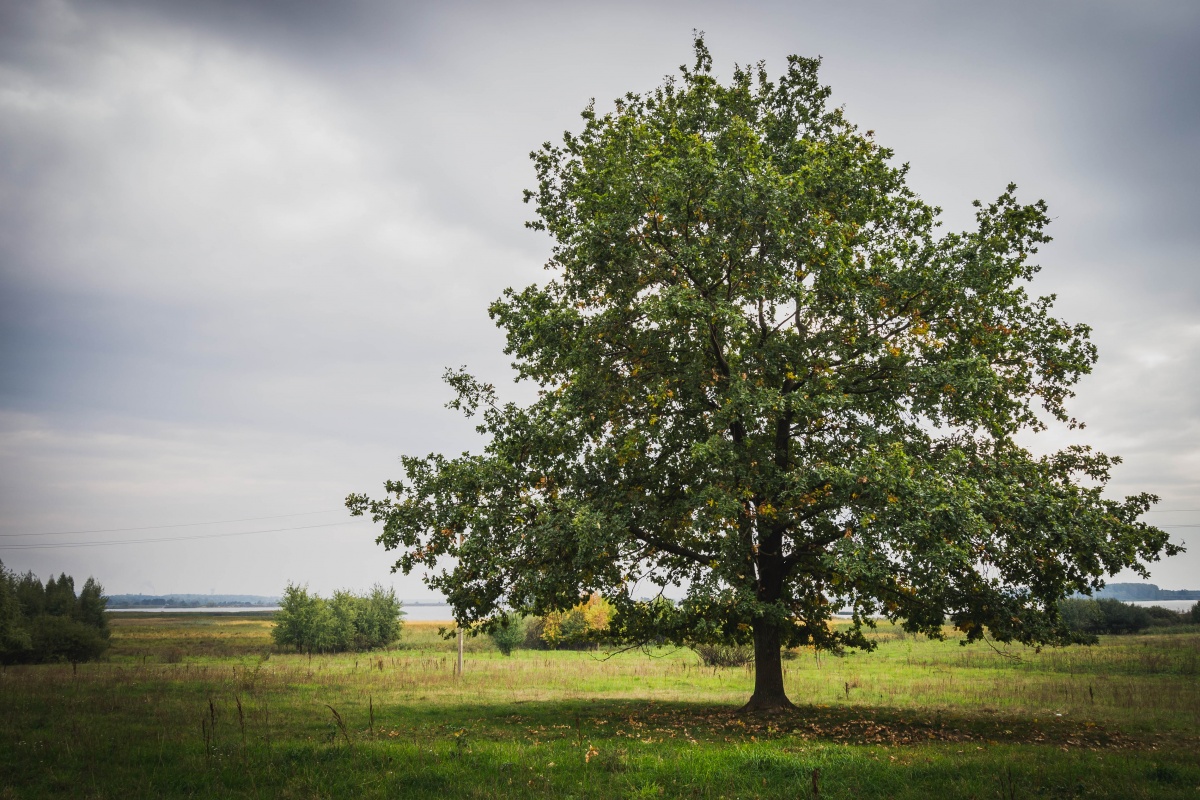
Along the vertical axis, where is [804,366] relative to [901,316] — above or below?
below

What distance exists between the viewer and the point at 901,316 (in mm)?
16484

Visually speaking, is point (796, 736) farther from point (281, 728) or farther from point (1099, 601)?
point (1099, 601)

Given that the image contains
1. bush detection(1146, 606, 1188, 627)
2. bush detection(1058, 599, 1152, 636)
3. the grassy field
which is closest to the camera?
the grassy field

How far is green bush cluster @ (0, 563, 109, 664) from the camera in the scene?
40281 millimetres

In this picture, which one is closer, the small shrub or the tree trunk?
the tree trunk

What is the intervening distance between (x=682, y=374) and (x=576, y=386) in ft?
8.98

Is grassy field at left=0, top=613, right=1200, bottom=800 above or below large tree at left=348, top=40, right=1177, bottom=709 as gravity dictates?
below

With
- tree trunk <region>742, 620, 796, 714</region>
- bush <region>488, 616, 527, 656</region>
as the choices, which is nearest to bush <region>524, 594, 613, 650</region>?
bush <region>488, 616, 527, 656</region>

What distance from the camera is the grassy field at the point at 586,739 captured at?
949cm

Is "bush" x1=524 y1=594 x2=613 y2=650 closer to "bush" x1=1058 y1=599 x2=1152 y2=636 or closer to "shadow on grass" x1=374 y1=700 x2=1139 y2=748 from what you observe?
"shadow on grass" x1=374 y1=700 x2=1139 y2=748

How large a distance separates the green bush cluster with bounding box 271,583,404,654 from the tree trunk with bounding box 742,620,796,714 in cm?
4648

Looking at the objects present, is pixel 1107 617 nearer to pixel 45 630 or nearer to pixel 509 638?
pixel 509 638

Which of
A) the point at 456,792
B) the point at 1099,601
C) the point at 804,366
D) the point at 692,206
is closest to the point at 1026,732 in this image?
the point at 804,366

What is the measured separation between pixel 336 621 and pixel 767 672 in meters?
47.5
